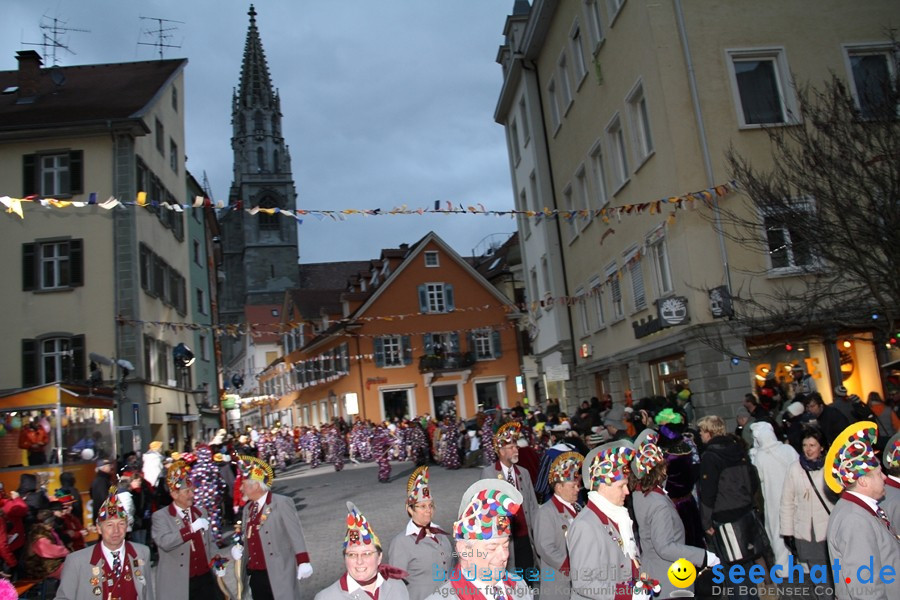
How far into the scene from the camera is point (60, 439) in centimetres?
1670

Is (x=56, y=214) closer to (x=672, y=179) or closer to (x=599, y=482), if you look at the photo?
(x=672, y=179)

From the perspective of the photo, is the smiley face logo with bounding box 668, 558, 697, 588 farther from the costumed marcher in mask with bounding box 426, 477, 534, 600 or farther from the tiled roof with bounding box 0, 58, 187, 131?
the tiled roof with bounding box 0, 58, 187, 131

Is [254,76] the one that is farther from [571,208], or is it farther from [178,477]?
[178,477]

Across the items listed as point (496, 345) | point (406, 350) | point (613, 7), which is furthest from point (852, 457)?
point (496, 345)

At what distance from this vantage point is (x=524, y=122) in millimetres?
29531

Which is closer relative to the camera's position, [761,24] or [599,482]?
[599,482]

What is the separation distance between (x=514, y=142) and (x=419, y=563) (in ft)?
90.6

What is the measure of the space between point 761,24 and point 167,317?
74.5ft

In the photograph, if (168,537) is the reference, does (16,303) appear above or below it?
above

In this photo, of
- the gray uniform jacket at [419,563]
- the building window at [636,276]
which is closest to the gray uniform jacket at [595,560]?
the gray uniform jacket at [419,563]

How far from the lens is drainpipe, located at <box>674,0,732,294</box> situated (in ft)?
53.9

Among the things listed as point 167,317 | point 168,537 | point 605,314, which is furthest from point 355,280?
point 168,537

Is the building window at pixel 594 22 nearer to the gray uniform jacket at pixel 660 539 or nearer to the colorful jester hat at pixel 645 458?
the colorful jester hat at pixel 645 458

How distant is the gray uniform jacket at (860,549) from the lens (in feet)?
15.8
